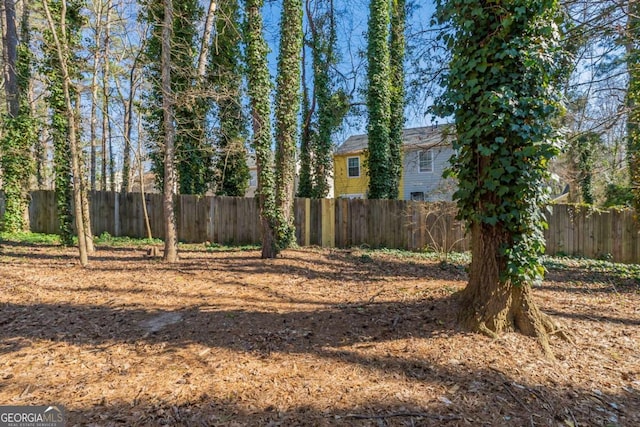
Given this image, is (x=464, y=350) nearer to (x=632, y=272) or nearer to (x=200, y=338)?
(x=200, y=338)

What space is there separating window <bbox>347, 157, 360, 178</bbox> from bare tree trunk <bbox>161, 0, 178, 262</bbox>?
14260 mm

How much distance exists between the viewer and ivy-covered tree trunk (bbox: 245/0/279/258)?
23.8 feet

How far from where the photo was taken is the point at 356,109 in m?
14.6

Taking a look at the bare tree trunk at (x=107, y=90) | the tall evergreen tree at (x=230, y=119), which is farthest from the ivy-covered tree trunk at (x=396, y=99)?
the bare tree trunk at (x=107, y=90)

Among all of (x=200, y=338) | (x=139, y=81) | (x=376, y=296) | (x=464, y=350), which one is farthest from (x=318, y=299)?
(x=139, y=81)

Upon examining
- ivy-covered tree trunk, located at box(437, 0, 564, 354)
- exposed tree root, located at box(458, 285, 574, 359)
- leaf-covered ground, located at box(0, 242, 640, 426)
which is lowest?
leaf-covered ground, located at box(0, 242, 640, 426)

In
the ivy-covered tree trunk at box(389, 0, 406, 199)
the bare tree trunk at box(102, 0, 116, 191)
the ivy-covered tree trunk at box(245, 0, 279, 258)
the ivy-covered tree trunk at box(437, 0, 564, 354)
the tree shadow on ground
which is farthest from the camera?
the ivy-covered tree trunk at box(389, 0, 406, 199)

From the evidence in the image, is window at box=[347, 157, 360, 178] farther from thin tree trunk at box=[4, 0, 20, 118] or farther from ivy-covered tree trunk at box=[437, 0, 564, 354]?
ivy-covered tree trunk at box=[437, 0, 564, 354]

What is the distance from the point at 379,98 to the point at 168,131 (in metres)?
8.28

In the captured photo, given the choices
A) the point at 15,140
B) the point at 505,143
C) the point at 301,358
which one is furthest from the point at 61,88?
the point at 505,143

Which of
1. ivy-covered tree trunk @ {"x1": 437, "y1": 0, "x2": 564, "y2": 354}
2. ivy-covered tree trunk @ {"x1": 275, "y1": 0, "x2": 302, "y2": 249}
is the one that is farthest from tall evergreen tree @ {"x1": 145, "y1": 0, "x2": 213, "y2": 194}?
ivy-covered tree trunk @ {"x1": 437, "y1": 0, "x2": 564, "y2": 354}

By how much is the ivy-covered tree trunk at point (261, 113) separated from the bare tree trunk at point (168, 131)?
157cm

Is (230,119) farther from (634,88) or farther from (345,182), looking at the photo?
(345,182)

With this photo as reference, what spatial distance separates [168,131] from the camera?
6711 millimetres
